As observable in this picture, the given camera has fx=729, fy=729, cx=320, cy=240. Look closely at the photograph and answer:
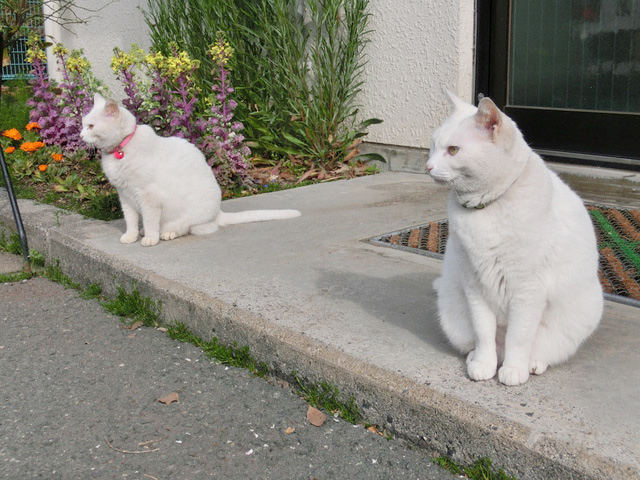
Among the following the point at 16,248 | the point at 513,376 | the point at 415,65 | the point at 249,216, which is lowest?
the point at 16,248

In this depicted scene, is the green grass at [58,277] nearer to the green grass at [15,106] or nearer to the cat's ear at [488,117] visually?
the cat's ear at [488,117]

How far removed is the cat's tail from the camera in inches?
187

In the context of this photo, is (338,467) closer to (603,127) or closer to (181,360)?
(181,360)

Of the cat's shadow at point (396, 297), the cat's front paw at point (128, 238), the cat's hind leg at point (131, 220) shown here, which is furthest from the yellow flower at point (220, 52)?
the cat's shadow at point (396, 297)

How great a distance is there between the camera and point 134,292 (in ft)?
12.6

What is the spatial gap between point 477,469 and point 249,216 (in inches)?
112

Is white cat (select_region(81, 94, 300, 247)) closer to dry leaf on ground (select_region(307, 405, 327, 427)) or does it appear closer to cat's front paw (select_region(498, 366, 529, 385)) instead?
dry leaf on ground (select_region(307, 405, 327, 427))

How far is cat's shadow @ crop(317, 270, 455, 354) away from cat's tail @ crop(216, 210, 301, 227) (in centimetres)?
118

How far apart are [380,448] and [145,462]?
0.80 m

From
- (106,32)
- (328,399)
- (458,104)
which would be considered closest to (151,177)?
(328,399)

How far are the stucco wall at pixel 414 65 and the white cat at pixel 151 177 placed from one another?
7.25 ft

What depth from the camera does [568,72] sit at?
5.60m

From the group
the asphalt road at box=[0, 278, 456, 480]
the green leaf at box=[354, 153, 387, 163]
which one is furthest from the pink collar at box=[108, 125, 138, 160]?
the green leaf at box=[354, 153, 387, 163]

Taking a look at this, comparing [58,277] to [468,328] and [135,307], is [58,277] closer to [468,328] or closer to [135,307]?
[135,307]
